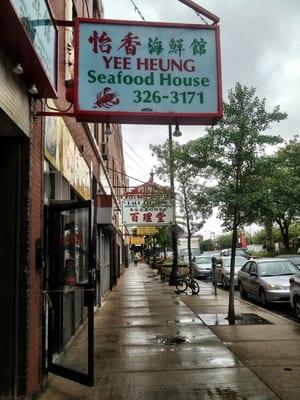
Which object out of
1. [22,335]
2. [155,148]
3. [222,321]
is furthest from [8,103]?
[155,148]

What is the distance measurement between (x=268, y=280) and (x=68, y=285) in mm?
8745

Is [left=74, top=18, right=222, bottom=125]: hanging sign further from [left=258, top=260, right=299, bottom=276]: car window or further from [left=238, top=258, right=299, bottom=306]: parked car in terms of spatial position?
[left=258, top=260, right=299, bottom=276]: car window

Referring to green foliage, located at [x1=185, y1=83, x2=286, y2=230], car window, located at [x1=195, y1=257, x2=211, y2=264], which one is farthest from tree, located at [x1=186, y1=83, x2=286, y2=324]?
car window, located at [x1=195, y1=257, x2=211, y2=264]

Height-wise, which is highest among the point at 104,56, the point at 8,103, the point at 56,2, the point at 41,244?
the point at 56,2

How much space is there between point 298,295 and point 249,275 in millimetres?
4987

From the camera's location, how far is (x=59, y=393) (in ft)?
20.0

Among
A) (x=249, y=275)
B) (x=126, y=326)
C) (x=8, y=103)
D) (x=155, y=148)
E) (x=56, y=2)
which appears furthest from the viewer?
(x=155, y=148)

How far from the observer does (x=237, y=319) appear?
11797mm

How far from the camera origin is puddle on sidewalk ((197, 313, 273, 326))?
37.2 feet

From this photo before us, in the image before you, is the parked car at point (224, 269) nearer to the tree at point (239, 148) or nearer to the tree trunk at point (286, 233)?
the tree at point (239, 148)

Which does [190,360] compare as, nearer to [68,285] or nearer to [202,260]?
[68,285]

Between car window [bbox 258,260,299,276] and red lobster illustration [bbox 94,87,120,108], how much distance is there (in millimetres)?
10947

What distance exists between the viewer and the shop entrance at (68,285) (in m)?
6.26

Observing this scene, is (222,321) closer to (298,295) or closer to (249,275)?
(298,295)
